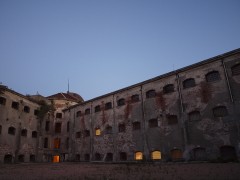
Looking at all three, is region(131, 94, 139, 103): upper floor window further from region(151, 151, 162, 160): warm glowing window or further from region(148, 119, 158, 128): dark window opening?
region(151, 151, 162, 160): warm glowing window

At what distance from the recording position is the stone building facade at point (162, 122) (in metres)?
16.0

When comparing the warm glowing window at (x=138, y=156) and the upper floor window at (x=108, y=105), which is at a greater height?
the upper floor window at (x=108, y=105)

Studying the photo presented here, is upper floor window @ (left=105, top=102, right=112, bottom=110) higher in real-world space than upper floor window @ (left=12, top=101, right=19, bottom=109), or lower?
lower

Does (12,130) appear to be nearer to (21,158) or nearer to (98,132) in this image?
(21,158)

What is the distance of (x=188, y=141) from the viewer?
682 inches

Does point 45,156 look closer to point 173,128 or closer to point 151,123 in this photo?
point 151,123

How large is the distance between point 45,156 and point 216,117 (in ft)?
81.8

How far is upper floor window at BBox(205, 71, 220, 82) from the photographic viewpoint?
679 inches

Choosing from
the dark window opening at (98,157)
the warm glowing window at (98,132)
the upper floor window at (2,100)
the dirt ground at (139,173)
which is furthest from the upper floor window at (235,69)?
the upper floor window at (2,100)

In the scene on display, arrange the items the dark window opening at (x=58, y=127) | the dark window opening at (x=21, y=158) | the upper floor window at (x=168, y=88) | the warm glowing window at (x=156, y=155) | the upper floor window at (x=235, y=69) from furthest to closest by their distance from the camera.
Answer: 1. the dark window opening at (x=58, y=127)
2. the dark window opening at (x=21, y=158)
3. the upper floor window at (x=168, y=88)
4. the warm glowing window at (x=156, y=155)
5. the upper floor window at (x=235, y=69)

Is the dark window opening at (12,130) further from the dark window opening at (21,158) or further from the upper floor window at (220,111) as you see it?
the upper floor window at (220,111)

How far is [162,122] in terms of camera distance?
64.0 feet

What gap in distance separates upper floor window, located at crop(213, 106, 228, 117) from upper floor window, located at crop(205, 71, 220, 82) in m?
2.59

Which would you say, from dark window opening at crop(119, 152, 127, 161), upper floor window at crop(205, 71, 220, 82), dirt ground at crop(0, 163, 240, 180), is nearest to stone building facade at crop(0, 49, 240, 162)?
upper floor window at crop(205, 71, 220, 82)
